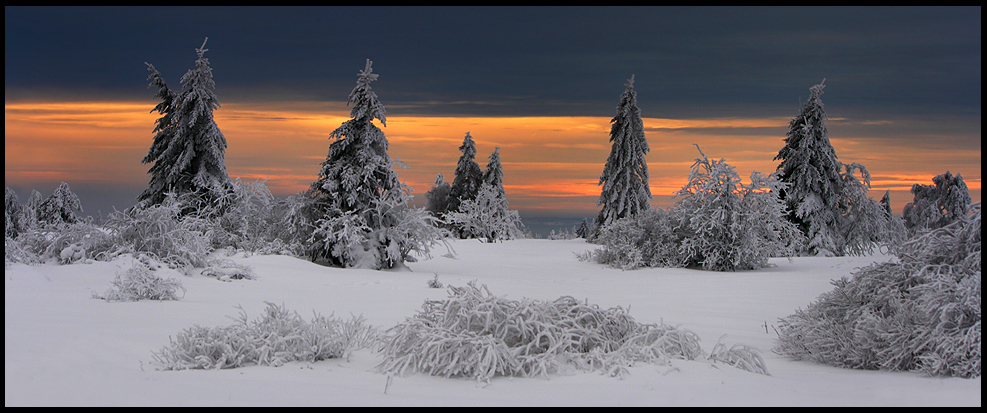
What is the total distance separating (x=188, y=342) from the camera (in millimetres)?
4688

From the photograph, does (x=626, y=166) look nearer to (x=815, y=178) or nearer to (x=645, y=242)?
(x=815, y=178)

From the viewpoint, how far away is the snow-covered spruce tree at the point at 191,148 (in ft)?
67.2

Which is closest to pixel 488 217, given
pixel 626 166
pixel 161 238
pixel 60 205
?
pixel 626 166

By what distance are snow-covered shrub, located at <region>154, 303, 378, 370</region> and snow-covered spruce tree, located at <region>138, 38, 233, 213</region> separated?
16524 millimetres

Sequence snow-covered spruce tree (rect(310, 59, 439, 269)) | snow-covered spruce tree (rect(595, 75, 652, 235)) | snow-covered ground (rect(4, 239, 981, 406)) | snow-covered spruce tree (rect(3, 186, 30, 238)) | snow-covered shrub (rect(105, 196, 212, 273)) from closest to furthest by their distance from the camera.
A: snow-covered ground (rect(4, 239, 981, 406)) → snow-covered shrub (rect(105, 196, 212, 273)) → snow-covered spruce tree (rect(310, 59, 439, 269)) → snow-covered spruce tree (rect(3, 186, 30, 238)) → snow-covered spruce tree (rect(595, 75, 652, 235))

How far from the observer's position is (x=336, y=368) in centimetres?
471

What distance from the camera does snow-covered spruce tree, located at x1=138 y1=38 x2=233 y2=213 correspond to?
20484 millimetres

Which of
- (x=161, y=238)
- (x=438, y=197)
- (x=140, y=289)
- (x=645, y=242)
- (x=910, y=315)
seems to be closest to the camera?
(x=910, y=315)

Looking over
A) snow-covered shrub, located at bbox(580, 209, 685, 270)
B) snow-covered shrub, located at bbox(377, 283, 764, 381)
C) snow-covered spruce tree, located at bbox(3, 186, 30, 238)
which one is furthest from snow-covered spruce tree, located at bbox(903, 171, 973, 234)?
snow-covered spruce tree, located at bbox(3, 186, 30, 238)

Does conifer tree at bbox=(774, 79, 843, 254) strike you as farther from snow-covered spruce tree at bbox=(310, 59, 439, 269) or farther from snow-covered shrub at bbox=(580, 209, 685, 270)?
snow-covered spruce tree at bbox=(310, 59, 439, 269)

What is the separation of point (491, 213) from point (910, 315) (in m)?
29.2

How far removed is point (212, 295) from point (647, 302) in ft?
20.3
